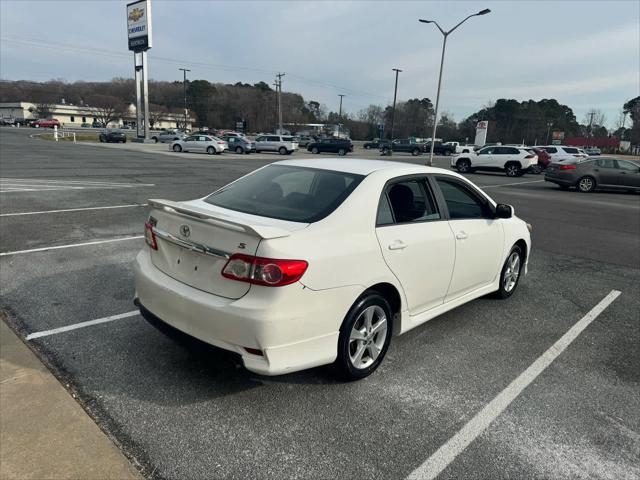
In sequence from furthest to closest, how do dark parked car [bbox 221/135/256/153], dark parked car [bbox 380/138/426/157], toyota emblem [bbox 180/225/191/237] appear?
dark parked car [bbox 380/138/426/157]
dark parked car [bbox 221/135/256/153]
toyota emblem [bbox 180/225/191/237]

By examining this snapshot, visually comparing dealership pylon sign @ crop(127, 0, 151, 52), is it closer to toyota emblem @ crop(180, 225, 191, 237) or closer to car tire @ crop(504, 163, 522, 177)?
car tire @ crop(504, 163, 522, 177)

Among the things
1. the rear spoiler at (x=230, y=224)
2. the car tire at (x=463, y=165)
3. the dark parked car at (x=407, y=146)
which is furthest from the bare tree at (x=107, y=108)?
the rear spoiler at (x=230, y=224)

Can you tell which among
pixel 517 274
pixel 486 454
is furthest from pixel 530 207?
pixel 486 454

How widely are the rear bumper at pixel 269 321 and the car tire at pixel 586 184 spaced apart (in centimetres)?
1962

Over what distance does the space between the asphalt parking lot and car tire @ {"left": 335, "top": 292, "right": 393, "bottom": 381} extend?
135 millimetres

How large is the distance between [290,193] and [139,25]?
55837 millimetres

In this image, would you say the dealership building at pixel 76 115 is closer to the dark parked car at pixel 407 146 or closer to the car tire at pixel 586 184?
the dark parked car at pixel 407 146

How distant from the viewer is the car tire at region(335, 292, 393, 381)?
2990 millimetres

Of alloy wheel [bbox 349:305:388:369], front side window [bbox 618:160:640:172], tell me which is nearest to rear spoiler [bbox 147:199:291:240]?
alloy wheel [bbox 349:305:388:369]

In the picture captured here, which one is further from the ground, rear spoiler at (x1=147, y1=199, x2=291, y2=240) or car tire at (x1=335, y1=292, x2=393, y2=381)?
rear spoiler at (x1=147, y1=199, x2=291, y2=240)

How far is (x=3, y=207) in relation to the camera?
9.06m

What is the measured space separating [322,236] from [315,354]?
748mm

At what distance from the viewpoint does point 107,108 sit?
132 metres

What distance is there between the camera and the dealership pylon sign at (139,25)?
161 ft
